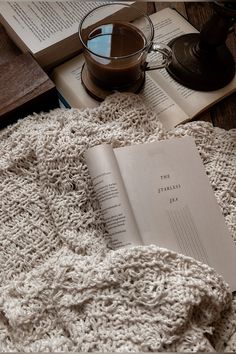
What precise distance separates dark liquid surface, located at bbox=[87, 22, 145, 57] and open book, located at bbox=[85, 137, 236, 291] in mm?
182

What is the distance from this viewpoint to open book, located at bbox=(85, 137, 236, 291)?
2.04ft

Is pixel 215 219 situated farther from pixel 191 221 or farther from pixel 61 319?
pixel 61 319

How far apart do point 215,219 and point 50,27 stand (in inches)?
18.1

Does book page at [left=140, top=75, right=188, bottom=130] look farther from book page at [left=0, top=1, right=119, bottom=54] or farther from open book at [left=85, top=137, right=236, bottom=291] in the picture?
book page at [left=0, top=1, right=119, bottom=54]

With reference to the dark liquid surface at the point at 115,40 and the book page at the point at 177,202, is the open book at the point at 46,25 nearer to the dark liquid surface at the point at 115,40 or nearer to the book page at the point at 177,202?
the dark liquid surface at the point at 115,40

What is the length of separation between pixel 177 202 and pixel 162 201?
0.9 inches

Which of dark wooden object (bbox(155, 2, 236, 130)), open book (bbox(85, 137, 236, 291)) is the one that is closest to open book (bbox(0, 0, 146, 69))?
dark wooden object (bbox(155, 2, 236, 130))

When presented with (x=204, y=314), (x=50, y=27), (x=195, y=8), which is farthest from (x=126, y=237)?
(x=195, y=8)

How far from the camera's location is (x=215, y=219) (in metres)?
0.65

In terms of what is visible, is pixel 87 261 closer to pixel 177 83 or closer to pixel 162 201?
pixel 162 201

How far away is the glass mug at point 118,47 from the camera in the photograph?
723 mm

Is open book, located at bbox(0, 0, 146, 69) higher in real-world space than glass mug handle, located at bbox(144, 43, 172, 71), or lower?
higher

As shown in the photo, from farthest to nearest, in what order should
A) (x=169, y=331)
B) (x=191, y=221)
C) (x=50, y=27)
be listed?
(x=50, y=27) < (x=191, y=221) < (x=169, y=331)

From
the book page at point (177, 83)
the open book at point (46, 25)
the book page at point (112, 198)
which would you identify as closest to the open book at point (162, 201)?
the book page at point (112, 198)
